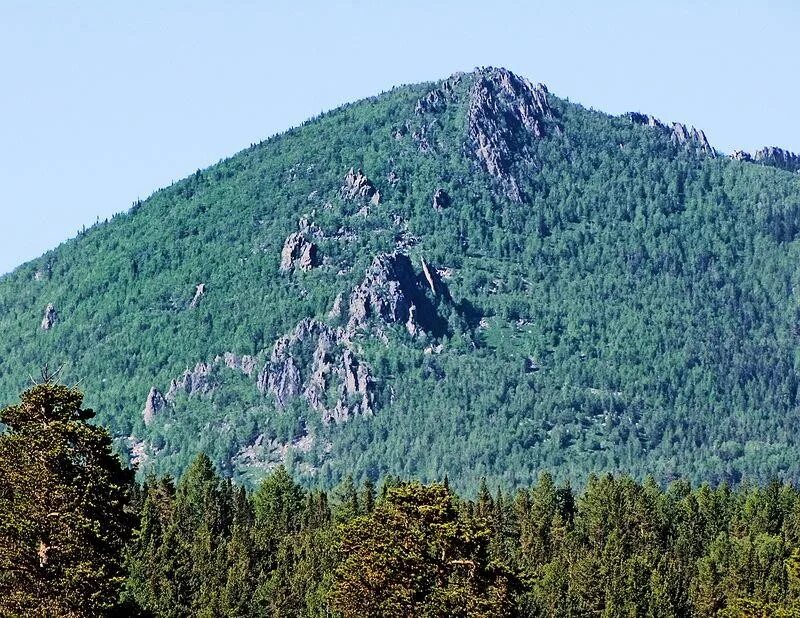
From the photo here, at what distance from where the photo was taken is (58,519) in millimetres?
80125

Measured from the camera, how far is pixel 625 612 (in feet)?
553

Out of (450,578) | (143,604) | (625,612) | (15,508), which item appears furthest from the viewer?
(625,612)

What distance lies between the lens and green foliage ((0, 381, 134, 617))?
7981 centimetres

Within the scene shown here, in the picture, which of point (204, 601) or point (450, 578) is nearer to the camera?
point (450, 578)

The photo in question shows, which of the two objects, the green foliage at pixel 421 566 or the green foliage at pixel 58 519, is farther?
the green foliage at pixel 421 566

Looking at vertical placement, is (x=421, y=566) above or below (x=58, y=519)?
below

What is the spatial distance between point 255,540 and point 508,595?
4217 inches

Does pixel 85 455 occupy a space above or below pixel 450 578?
above

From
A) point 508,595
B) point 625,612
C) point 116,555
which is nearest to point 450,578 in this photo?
point 508,595

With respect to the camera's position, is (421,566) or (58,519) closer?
(58,519)

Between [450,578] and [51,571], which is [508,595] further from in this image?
[51,571]

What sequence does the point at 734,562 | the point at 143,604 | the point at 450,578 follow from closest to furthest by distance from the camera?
the point at 450,578
the point at 143,604
the point at 734,562

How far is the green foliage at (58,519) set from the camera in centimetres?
7981

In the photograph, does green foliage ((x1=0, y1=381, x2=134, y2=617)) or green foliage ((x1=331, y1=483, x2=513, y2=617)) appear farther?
green foliage ((x1=331, y1=483, x2=513, y2=617))
